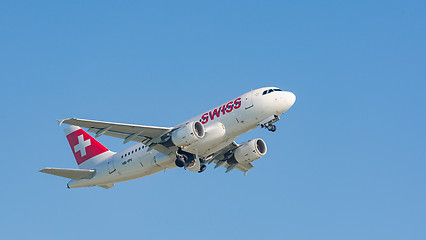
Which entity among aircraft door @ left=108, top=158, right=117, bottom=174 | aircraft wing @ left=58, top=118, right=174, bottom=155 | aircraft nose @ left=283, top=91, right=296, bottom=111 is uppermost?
aircraft nose @ left=283, top=91, right=296, bottom=111

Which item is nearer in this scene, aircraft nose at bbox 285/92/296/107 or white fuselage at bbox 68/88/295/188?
white fuselage at bbox 68/88/295/188

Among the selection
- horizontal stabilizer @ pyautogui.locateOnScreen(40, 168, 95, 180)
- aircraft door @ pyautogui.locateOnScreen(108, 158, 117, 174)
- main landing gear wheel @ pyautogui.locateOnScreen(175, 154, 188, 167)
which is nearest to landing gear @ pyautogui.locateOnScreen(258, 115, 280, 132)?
main landing gear wheel @ pyautogui.locateOnScreen(175, 154, 188, 167)

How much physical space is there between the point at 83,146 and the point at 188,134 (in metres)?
13.7

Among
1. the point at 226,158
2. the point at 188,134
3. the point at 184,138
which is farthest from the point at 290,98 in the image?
the point at 226,158

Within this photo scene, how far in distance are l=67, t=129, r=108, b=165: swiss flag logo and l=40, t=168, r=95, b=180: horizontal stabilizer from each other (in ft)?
8.19

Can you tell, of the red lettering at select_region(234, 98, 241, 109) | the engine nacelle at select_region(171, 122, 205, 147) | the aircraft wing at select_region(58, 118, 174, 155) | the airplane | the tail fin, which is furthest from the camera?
the tail fin

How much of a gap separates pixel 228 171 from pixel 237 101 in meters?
9.64

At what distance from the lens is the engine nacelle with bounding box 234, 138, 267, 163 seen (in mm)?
51562

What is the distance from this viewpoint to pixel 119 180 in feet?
166

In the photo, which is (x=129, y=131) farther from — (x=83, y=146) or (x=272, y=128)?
(x=272, y=128)

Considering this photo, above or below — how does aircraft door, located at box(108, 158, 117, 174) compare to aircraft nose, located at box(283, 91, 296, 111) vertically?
below

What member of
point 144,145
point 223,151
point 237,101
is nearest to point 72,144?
point 144,145

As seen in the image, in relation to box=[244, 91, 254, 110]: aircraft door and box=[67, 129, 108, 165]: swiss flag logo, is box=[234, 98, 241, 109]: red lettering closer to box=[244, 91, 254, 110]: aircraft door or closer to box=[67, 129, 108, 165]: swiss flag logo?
box=[244, 91, 254, 110]: aircraft door

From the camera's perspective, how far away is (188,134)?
45344mm
